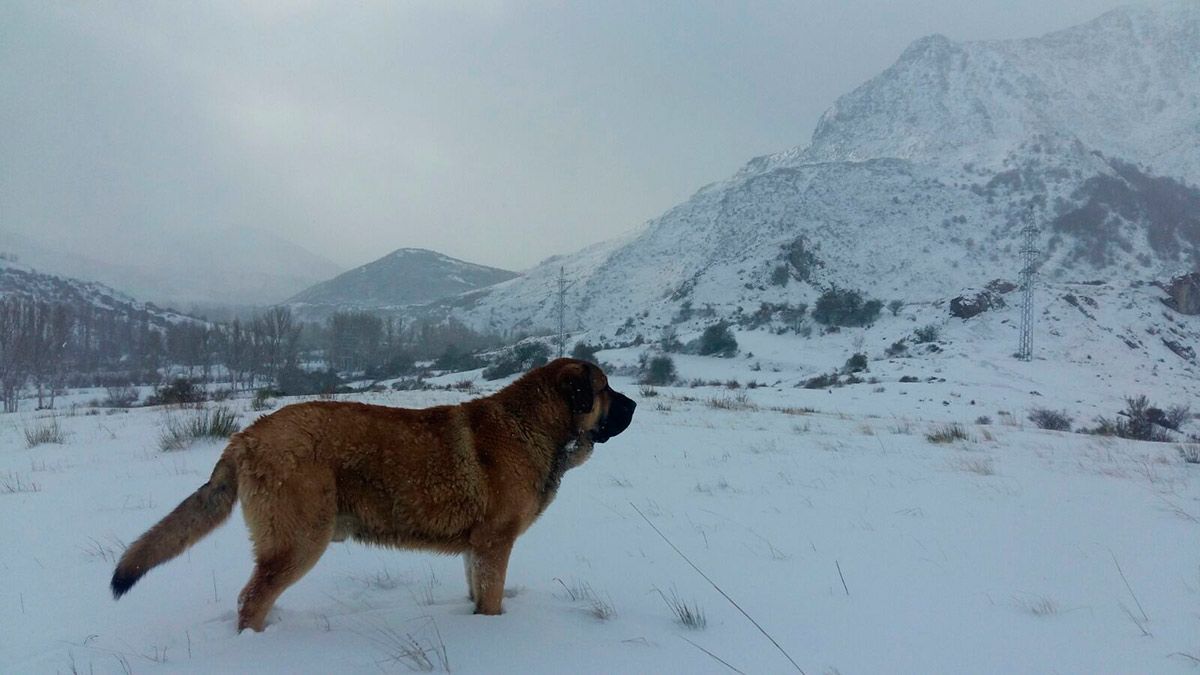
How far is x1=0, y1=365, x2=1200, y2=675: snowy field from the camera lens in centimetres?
296

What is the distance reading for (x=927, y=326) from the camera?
46312mm

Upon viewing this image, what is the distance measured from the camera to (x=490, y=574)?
11.5 feet

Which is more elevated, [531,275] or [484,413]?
[531,275]

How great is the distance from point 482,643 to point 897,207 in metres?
89.9

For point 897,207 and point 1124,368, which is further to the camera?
point 897,207

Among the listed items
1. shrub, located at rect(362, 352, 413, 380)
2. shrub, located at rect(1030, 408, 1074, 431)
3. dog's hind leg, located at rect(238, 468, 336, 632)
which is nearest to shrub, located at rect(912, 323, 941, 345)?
shrub, located at rect(1030, 408, 1074, 431)

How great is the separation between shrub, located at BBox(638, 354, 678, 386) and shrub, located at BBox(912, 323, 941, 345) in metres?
17.8

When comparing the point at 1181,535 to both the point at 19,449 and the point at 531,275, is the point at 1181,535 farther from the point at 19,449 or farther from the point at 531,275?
the point at 531,275

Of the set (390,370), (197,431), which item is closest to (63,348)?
(390,370)

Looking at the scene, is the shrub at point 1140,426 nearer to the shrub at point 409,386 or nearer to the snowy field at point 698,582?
the snowy field at point 698,582

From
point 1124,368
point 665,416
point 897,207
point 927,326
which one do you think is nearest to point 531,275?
point 897,207

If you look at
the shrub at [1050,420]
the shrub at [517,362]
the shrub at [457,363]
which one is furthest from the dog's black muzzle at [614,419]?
the shrub at [457,363]

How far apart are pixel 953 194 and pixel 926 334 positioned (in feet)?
158

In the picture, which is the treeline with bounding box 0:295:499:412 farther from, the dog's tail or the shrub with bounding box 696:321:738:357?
the dog's tail
